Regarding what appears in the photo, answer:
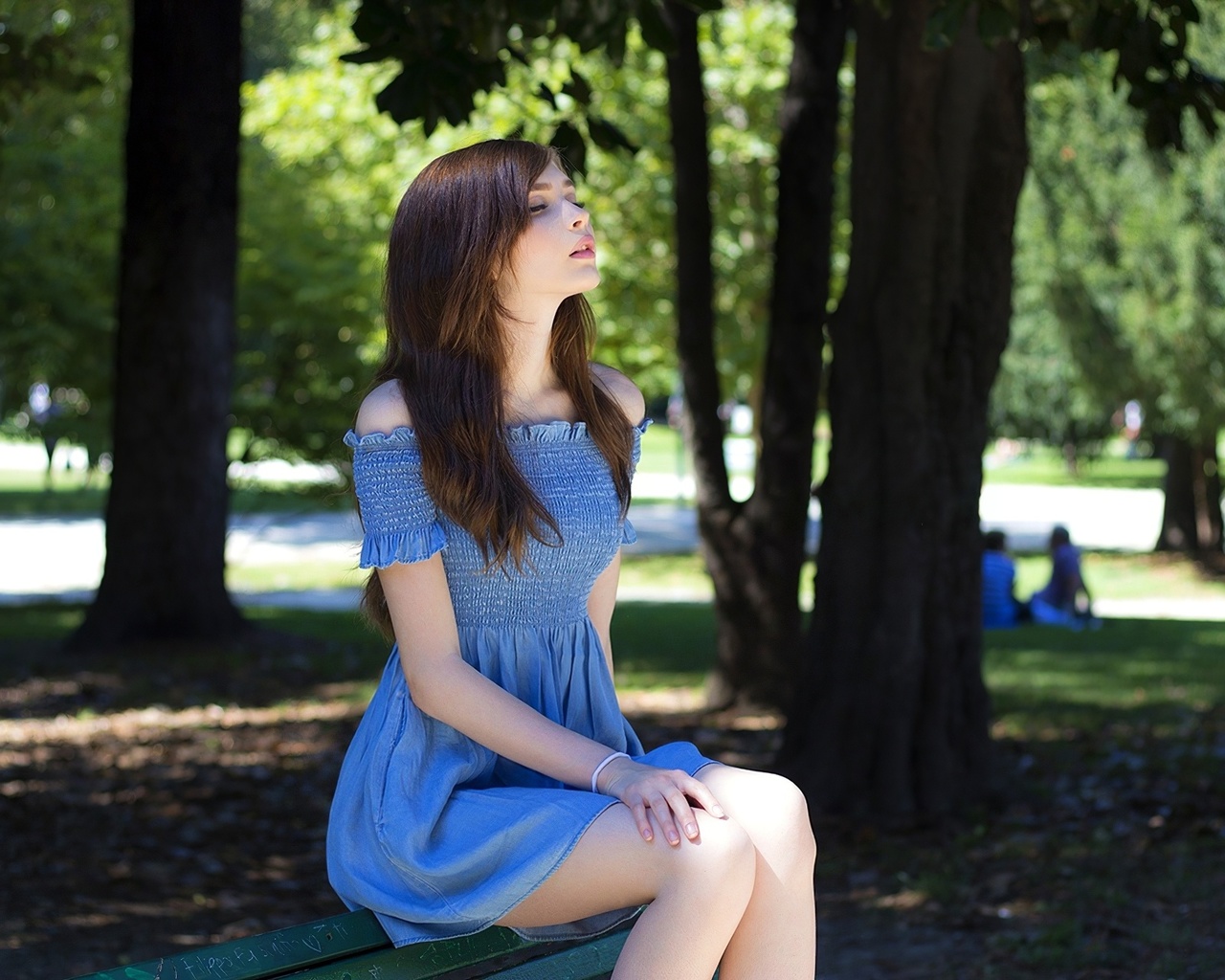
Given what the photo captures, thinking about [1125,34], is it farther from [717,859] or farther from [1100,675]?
[1100,675]

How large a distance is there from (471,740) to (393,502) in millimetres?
438

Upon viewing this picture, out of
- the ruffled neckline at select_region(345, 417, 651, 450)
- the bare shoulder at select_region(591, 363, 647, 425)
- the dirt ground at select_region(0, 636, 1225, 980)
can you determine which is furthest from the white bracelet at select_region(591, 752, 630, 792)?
the dirt ground at select_region(0, 636, 1225, 980)

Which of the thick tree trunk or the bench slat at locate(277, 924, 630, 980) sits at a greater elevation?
the thick tree trunk

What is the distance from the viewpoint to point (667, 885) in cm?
246

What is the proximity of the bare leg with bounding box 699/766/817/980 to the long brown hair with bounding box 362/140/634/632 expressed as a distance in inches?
23.2

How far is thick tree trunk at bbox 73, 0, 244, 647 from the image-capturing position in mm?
10055

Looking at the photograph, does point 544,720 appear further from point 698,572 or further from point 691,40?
point 698,572

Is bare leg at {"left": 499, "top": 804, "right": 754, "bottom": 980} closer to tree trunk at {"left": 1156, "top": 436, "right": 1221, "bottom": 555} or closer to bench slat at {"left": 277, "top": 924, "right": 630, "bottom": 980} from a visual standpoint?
bench slat at {"left": 277, "top": 924, "right": 630, "bottom": 980}

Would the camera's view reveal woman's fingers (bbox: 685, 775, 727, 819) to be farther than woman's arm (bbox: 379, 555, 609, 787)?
No

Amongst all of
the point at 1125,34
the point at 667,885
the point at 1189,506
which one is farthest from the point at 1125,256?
the point at 667,885

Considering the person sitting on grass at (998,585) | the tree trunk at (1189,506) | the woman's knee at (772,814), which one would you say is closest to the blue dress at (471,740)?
the woman's knee at (772,814)

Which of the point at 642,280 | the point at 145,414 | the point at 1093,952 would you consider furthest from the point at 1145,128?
the point at 642,280

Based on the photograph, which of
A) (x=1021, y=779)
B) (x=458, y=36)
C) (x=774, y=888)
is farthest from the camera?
(x=1021, y=779)

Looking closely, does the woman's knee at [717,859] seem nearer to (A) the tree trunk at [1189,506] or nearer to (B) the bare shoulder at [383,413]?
(B) the bare shoulder at [383,413]
